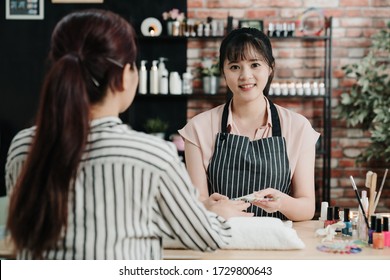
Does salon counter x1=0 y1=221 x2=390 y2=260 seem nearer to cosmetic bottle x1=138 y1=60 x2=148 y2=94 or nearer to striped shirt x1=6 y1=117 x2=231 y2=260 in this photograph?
striped shirt x1=6 y1=117 x2=231 y2=260

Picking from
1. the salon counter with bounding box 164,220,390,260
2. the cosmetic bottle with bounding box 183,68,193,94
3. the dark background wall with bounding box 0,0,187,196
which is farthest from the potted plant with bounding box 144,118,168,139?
the salon counter with bounding box 164,220,390,260

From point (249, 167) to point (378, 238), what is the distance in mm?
513

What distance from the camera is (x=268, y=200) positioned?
1570mm

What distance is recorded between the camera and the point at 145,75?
13.6ft

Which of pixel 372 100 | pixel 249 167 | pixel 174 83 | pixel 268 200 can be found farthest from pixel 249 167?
pixel 174 83

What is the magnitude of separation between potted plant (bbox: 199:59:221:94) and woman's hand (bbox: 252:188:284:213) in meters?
2.58

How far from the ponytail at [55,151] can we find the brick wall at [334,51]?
3.43 metres

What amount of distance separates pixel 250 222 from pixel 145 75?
2870 mm

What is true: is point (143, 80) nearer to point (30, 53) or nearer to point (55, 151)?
point (30, 53)

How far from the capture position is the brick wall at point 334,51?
14.0 feet

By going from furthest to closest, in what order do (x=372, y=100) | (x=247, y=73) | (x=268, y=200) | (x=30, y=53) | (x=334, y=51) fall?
(x=30, y=53), (x=334, y=51), (x=372, y=100), (x=247, y=73), (x=268, y=200)

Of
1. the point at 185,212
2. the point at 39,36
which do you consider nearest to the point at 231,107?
the point at 185,212

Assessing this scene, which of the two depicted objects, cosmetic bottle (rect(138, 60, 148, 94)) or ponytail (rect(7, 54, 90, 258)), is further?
cosmetic bottle (rect(138, 60, 148, 94))

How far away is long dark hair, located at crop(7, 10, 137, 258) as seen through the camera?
927 mm
